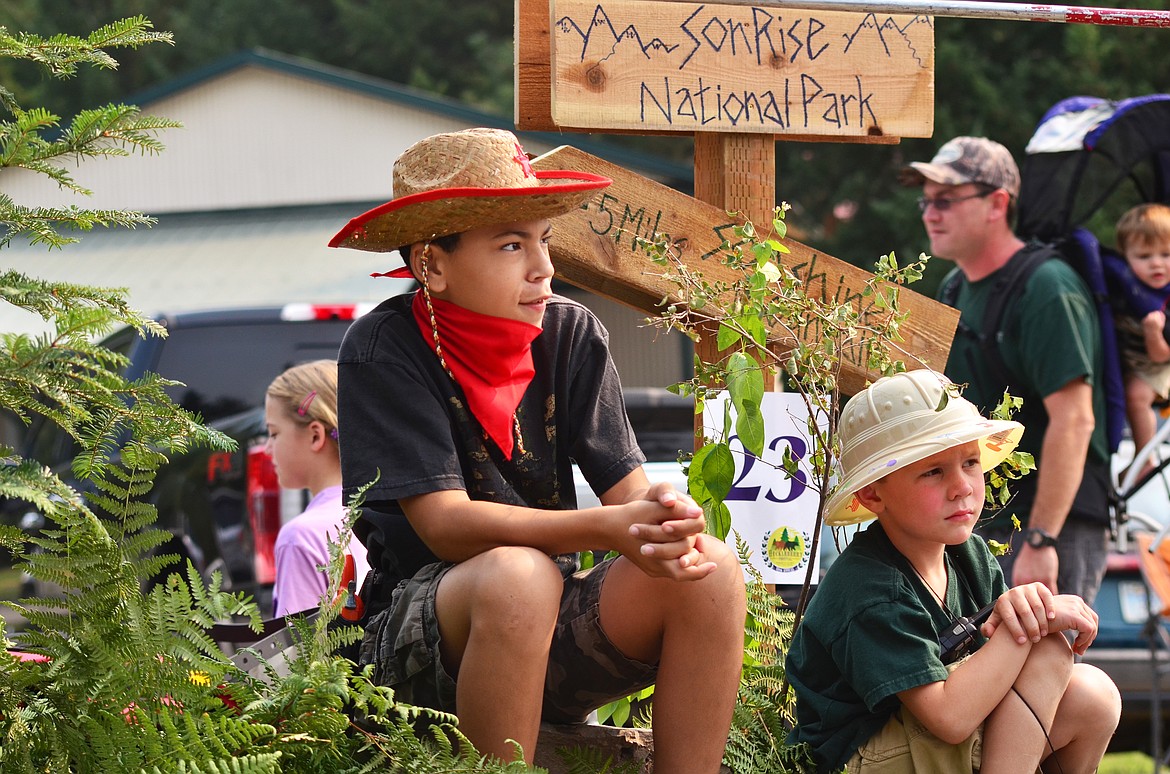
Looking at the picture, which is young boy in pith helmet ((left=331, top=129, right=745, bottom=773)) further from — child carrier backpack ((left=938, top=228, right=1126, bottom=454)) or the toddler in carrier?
the toddler in carrier

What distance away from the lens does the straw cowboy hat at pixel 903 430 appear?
2658mm

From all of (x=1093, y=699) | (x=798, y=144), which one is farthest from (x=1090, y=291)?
(x=798, y=144)

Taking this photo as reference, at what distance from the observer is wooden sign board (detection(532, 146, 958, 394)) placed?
3209 millimetres

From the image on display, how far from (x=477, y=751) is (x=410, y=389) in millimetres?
722

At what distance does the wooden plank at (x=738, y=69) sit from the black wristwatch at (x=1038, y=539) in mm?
1717

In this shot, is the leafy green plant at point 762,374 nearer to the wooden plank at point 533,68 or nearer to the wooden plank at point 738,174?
the wooden plank at point 738,174

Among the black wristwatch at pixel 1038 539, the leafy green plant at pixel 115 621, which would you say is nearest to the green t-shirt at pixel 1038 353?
the black wristwatch at pixel 1038 539

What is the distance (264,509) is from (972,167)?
377 cm

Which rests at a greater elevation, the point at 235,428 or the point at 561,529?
the point at 561,529

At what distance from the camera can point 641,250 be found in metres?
3.27

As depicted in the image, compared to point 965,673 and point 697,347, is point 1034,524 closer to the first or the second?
point 697,347

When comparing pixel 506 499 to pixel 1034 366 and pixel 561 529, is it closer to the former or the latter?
pixel 561 529

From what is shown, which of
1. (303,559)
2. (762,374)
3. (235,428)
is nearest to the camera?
(762,374)

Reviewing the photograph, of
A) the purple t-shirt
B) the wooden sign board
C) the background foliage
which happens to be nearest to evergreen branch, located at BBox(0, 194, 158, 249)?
the wooden sign board
